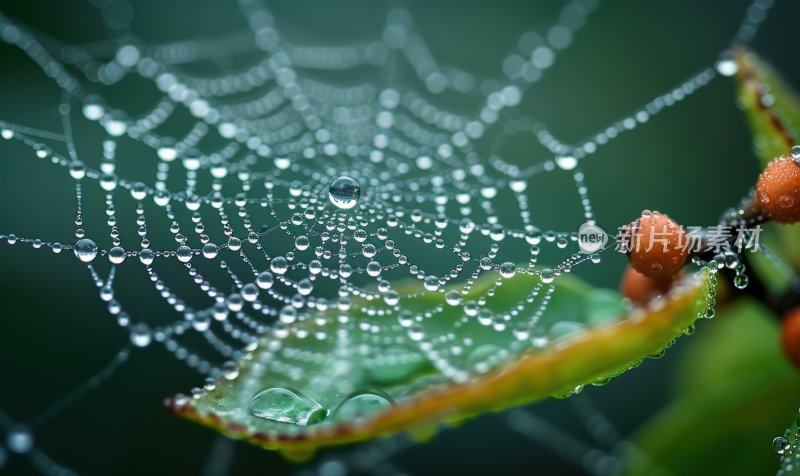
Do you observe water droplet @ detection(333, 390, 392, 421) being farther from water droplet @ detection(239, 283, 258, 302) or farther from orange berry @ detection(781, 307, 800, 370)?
orange berry @ detection(781, 307, 800, 370)

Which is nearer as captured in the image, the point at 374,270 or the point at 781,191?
the point at 781,191

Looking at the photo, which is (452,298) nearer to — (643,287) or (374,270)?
(374,270)

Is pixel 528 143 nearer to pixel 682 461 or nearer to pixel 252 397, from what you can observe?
pixel 682 461

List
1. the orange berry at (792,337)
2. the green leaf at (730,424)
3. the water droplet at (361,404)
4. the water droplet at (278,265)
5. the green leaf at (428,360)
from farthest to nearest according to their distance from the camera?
1. the green leaf at (730,424)
2. the water droplet at (278,265)
3. the orange berry at (792,337)
4. the water droplet at (361,404)
5. the green leaf at (428,360)

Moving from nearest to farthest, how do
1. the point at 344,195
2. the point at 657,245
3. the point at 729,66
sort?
the point at 657,245
the point at 344,195
the point at 729,66

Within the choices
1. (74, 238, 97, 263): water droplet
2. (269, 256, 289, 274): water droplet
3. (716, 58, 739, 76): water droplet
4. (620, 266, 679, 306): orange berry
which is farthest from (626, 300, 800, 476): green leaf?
(74, 238, 97, 263): water droplet

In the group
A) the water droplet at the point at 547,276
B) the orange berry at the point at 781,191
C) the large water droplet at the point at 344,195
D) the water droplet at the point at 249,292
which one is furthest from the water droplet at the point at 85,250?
the orange berry at the point at 781,191

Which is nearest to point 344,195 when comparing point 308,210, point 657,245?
point 308,210

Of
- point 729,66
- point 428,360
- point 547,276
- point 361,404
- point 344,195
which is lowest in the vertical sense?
point 361,404

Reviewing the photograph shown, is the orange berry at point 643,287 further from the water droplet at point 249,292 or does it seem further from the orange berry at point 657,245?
the water droplet at point 249,292
